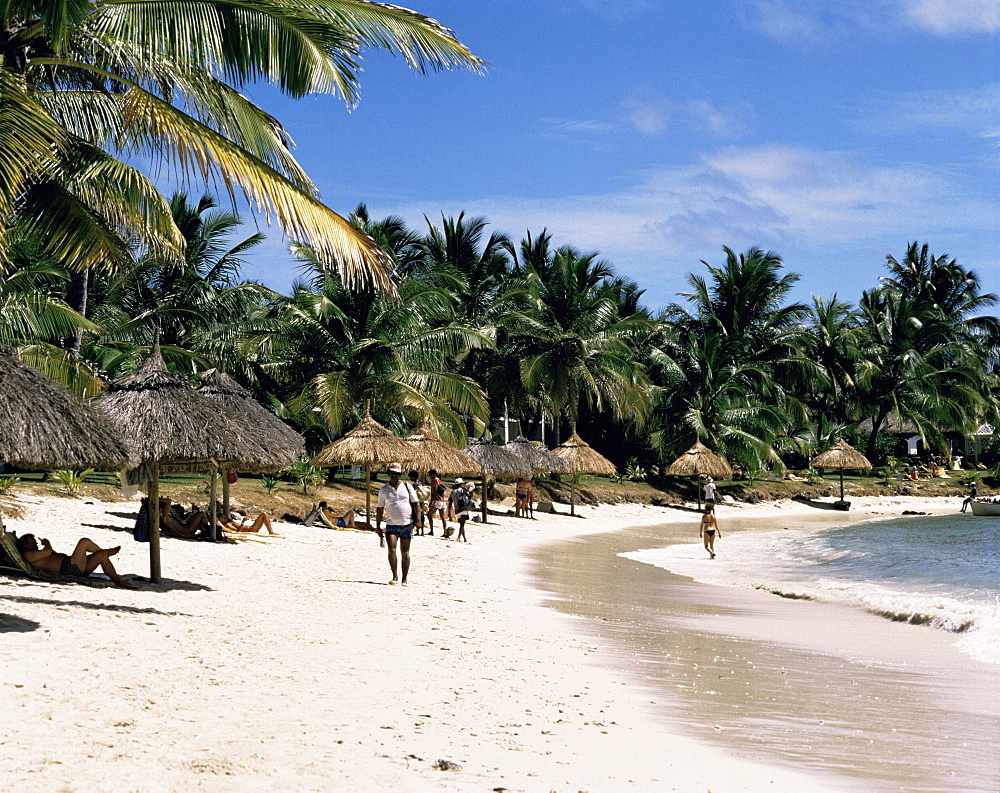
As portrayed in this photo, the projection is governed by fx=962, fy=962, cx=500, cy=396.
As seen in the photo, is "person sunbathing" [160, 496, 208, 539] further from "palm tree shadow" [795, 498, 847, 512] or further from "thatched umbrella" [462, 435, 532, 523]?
"palm tree shadow" [795, 498, 847, 512]

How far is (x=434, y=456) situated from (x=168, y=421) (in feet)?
36.9

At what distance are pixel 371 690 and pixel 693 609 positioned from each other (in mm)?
5815

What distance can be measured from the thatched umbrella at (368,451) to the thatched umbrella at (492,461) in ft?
12.2

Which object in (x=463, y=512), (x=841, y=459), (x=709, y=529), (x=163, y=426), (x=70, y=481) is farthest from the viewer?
(x=841, y=459)

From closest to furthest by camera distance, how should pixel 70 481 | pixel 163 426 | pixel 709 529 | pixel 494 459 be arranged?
pixel 163 426, pixel 70 481, pixel 709 529, pixel 494 459

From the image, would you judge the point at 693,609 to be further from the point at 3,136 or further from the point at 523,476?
the point at 523,476

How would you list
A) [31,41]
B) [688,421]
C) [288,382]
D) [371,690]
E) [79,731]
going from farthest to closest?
[688,421] < [288,382] < [31,41] < [371,690] < [79,731]

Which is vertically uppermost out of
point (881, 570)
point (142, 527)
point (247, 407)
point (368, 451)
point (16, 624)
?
point (247, 407)

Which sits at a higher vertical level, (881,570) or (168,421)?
(168,421)

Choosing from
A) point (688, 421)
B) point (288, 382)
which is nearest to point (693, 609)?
point (288, 382)

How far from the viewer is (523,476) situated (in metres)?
24.8

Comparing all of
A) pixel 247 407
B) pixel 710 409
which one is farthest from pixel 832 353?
pixel 247 407

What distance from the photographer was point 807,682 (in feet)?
21.8

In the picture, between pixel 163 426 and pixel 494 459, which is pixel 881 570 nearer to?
pixel 494 459
